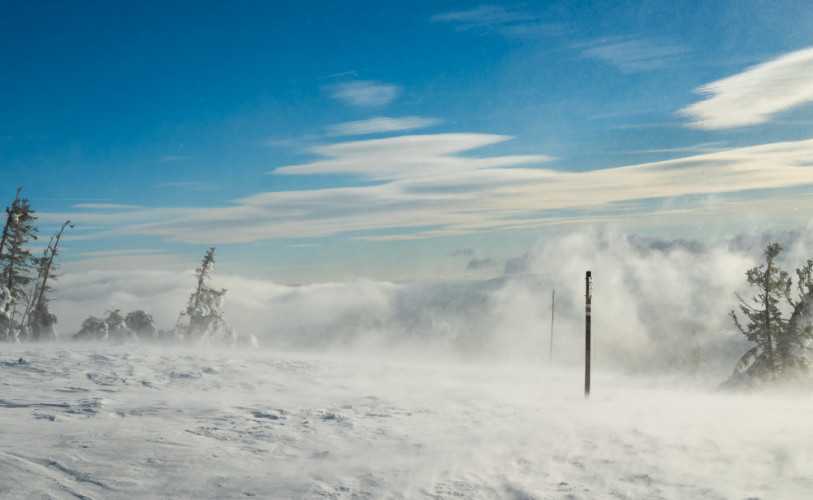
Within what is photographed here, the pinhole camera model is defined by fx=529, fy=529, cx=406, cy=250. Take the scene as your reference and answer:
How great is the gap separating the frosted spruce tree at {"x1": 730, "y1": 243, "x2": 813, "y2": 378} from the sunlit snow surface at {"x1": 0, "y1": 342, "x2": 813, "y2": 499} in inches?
331

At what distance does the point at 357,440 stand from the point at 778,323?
26.2 m

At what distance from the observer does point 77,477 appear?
8.62 m

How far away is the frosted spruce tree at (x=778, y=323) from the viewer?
2712 centimetres

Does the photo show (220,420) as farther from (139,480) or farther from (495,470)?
(495,470)

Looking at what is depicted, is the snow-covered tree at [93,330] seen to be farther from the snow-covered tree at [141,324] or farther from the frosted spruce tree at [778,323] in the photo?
the frosted spruce tree at [778,323]

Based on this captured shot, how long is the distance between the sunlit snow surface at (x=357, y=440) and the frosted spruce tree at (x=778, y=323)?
331 inches

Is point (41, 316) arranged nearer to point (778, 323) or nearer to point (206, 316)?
point (206, 316)

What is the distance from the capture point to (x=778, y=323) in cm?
2828

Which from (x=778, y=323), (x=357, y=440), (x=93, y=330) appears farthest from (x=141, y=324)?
(x=778, y=323)

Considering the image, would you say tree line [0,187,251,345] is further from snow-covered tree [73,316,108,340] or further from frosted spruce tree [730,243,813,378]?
frosted spruce tree [730,243,813,378]

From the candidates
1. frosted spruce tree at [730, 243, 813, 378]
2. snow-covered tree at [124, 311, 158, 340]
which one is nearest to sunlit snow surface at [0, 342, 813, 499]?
frosted spruce tree at [730, 243, 813, 378]

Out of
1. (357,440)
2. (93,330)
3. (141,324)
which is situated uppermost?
(141,324)

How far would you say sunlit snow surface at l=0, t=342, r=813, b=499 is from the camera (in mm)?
9289

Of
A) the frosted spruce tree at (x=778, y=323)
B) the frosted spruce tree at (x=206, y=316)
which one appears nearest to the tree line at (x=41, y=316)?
the frosted spruce tree at (x=206, y=316)
